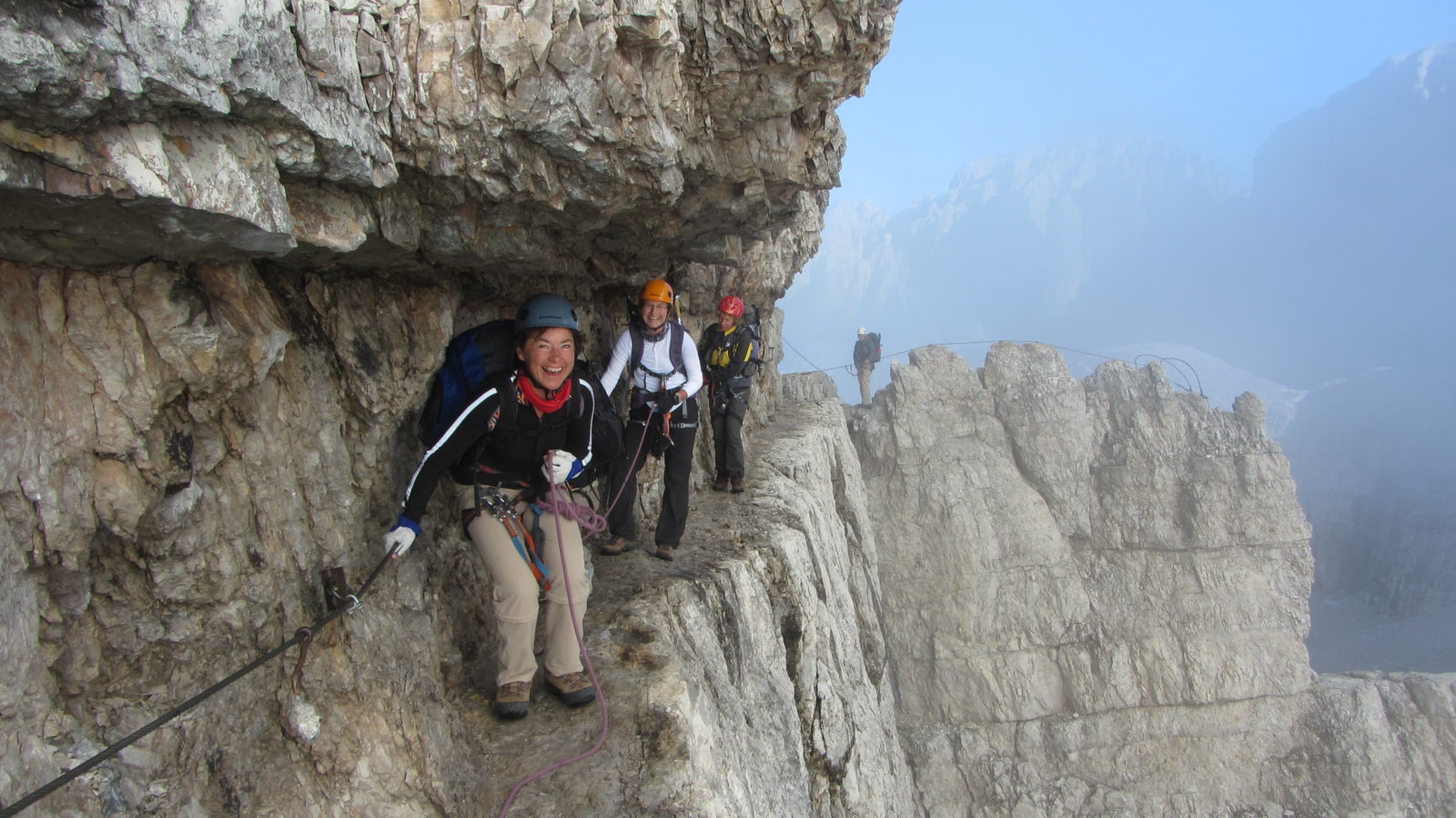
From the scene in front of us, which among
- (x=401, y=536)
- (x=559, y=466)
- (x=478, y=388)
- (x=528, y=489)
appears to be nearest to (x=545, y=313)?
(x=478, y=388)

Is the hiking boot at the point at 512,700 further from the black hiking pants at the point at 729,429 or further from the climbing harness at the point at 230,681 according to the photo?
the black hiking pants at the point at 729,429

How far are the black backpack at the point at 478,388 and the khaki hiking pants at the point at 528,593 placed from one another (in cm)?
37

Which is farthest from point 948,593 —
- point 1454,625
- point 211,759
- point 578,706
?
point 1454,625

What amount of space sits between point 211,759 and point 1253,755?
86.3 ft

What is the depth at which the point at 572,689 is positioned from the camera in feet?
17.0

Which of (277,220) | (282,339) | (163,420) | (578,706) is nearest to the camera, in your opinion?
(277,220)

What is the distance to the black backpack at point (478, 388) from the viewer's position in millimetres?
4754

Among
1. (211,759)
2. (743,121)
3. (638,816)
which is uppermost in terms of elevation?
(743,121)

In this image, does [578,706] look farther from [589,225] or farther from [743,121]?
[743,121]

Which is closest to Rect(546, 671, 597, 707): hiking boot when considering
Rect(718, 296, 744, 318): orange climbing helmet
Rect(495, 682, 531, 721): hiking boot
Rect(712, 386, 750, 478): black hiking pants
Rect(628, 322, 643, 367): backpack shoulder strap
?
Rect(495, 682, 531, 721): hiking boot

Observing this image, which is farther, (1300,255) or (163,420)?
(1300,255)

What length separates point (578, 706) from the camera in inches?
204

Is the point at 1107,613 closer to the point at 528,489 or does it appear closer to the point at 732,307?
the point at 732,307

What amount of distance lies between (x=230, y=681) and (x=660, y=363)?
4498 mm
